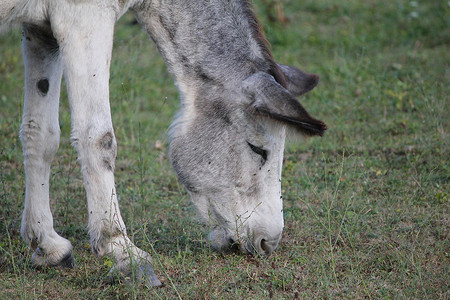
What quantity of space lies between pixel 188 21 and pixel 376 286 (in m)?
2.01

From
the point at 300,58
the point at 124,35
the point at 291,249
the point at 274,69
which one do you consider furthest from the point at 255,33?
the point at 124,35

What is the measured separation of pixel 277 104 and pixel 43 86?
5.37 ft

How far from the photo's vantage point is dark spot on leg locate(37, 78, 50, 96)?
3592 millimetres

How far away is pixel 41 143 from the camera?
363 centimetres

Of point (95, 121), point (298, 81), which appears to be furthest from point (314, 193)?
point (95, 121)

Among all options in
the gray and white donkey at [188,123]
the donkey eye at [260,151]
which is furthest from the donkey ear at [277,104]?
the donkey eye at [260,151]

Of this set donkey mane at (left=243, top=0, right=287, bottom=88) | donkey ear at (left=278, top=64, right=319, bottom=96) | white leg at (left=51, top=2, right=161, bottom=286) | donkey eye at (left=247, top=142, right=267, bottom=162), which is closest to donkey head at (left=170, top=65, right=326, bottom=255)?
donkey eye at (left=247, top=142, right=267, bottom=162)

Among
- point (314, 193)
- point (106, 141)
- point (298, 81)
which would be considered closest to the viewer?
point (106, 141)

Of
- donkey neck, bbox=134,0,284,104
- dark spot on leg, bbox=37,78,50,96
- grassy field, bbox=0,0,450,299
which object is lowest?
grassy field, bbox=0,0,450,299

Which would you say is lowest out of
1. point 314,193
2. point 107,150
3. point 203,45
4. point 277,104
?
point 314,193

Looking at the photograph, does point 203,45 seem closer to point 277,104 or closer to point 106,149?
point 277,104

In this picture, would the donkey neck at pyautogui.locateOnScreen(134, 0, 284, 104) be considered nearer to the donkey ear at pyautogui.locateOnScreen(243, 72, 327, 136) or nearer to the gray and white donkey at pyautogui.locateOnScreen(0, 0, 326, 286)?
the gray and white donkey at pyautogui.locateOnScreen(0, 0, 326, 286)

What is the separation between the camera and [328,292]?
122 inches

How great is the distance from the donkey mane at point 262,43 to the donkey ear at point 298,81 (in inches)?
7.8
